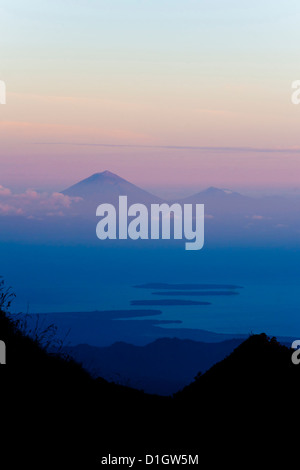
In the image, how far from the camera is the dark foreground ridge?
9430mm

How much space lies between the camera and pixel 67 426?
32.6 feet

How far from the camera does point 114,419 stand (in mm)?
11141

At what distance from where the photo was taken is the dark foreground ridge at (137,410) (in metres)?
9.43

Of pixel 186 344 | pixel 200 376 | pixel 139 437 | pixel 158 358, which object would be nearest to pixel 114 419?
pixel 139 437

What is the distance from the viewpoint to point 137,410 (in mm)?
12320

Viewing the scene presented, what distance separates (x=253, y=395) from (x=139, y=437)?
9.85 feet

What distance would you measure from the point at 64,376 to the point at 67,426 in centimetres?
227
